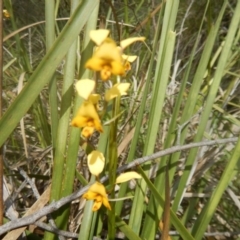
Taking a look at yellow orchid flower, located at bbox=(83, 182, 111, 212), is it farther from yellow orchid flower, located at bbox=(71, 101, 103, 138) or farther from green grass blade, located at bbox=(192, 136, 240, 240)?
green grass blade, located at bbox=(192, 136, 240, 240)

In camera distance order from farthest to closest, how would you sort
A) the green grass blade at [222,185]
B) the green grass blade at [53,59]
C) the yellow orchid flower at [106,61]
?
the green grass blade at [222,185], the green grass blade at [53,59], the yellow orchid flower at [106,61]

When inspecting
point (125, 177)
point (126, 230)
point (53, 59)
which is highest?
point (53, 59)

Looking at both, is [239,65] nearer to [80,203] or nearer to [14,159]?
[14,159]

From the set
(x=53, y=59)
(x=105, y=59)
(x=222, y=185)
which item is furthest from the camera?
(x=222, y=185)

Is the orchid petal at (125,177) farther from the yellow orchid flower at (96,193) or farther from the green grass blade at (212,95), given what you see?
the green grass blade at (212,95)

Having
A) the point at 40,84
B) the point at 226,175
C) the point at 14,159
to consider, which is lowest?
the point at 14,159

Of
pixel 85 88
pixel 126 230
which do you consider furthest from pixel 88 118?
pixel 126 230

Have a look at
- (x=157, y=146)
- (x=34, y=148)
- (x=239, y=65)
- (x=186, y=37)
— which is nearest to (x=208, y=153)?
(x=157, y=146)

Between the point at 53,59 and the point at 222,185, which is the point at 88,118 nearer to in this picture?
the point at 53,59

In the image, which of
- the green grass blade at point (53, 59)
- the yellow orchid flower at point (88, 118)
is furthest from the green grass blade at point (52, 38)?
the yellow orchid flower at point (88, 118)
